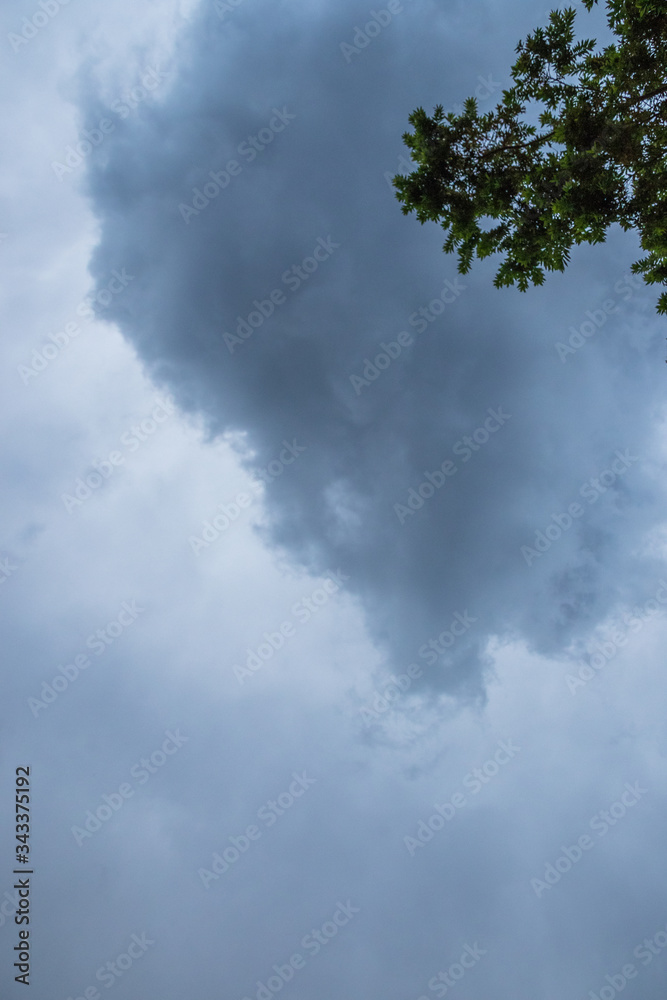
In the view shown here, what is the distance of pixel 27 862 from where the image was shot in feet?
92.3

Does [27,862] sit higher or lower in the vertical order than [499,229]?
lower

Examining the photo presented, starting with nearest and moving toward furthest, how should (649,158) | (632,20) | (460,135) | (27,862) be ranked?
(632,20)
(649,158)
(460,135)
(27,862)

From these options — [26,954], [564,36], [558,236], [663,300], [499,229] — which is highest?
[564,36]

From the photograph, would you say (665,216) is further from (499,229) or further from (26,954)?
(26,954)

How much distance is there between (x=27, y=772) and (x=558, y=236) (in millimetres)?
36387

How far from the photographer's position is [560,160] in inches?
506

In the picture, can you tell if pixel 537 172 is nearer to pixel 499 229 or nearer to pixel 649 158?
pixel 499 229

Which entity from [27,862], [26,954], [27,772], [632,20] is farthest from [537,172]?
[26,954]

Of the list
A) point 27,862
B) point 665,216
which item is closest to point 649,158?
point 665,216

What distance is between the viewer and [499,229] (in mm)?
14375

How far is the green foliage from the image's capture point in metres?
12.4

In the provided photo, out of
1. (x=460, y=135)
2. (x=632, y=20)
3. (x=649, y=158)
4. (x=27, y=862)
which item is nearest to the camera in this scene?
(x=632, y=20)

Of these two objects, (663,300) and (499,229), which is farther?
(499,229)

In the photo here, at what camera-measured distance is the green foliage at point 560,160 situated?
40.8 feet
